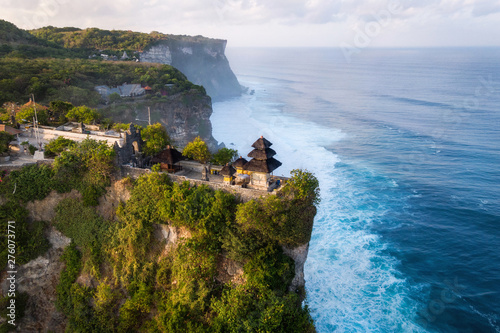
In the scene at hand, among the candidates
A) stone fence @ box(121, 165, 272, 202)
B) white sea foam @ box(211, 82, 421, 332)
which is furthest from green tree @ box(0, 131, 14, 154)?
white sea foam @ box(211, 82, 421, 332)

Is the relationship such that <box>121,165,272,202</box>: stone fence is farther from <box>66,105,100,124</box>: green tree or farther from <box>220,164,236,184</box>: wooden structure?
<box>66,105,100,124</box>: green tree

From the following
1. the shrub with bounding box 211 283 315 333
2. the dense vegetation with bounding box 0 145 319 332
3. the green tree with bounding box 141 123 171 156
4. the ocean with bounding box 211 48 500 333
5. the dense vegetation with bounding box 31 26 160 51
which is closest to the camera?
the shrub with bounding box 211 283 315 333

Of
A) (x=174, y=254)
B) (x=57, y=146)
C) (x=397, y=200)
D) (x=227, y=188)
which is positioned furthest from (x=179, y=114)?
(x=174, y=254)

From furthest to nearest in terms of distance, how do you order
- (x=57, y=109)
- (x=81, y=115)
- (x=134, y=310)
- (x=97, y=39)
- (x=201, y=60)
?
(x=201, y=60) → (x=97, y=39) → (x=57, y=109) → (x=81, y=115) → (x=134, y=310)

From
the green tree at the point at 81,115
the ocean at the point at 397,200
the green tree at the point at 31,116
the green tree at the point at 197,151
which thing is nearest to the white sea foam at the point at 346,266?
the ocean at the point at 397,200

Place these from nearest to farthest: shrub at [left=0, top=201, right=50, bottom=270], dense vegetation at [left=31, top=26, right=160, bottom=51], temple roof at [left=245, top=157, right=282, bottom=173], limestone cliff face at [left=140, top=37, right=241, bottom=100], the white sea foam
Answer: temple roof at [left=245, top=157, right=282, bottom=173]
shrub at [left=0, top=201, right=50, bottom=270]
the white sea foam
dense vegetation at [left=31, top=26, right=160, bottom=51]
limestone cliff face at [left=140, top=37, right=241, bottom=100]

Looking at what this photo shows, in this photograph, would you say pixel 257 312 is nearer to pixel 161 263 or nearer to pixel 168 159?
pixel 161 263
